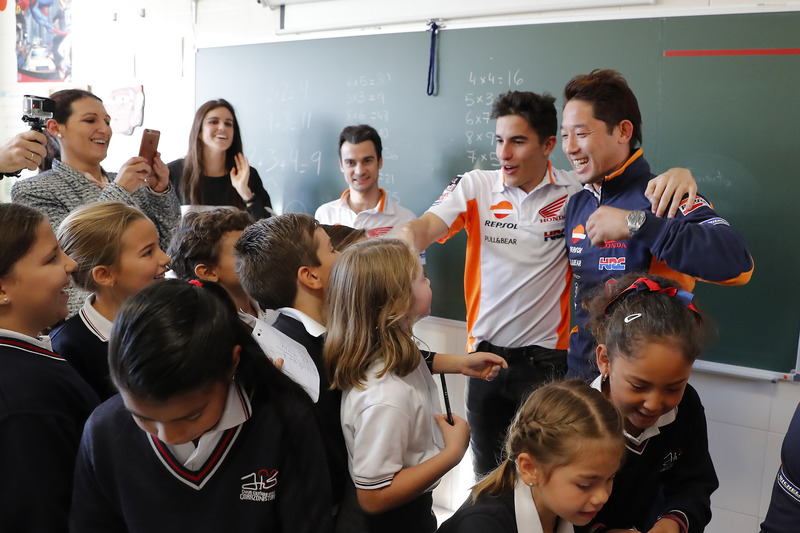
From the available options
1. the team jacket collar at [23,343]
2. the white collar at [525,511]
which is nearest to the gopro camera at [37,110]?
the team jacket collar at [23,343]

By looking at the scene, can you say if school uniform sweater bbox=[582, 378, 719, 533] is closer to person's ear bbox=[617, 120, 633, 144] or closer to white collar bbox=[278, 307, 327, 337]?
white collar bbox=[278, 307, 327, 337]

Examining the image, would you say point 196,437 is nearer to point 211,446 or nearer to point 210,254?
point 211,446

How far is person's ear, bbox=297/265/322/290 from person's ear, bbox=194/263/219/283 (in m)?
0.46

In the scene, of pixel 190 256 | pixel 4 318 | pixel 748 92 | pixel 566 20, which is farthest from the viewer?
pixel 566 20

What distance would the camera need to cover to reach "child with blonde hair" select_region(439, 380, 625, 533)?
111 centimetres

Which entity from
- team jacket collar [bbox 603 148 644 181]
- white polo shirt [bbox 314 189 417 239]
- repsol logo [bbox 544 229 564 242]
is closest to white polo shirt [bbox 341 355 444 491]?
Result: team jacket collar [bbox 603 148 644 181]

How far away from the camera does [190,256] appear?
1891mm

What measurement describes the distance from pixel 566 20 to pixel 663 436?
1.86m

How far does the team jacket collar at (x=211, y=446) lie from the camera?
0.99m

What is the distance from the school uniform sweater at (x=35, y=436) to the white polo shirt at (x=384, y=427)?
0.53 m

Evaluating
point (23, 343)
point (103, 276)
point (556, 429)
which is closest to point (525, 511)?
point (556, 429)

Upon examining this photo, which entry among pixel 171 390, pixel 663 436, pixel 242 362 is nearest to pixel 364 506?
pixel 242 362

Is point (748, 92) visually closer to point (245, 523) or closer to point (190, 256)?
point (190, 256)

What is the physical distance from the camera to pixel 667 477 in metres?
1.41
